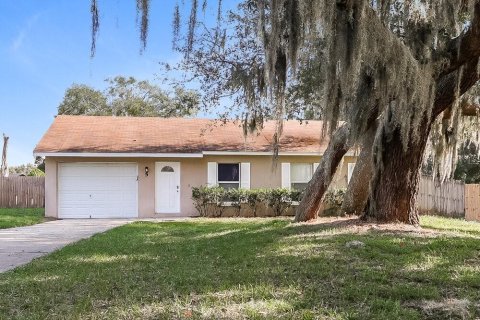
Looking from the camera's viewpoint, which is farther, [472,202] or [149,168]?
[149,168]

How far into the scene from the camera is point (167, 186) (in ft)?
55.1

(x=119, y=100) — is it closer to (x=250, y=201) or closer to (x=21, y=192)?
(x=21, y=192)

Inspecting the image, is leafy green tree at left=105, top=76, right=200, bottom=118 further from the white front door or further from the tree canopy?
the white front door

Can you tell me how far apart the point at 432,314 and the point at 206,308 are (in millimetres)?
1768

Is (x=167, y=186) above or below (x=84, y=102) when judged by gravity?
below

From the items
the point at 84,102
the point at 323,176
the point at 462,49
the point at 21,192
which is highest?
the point at 84,102

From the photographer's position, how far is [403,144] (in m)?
8.36

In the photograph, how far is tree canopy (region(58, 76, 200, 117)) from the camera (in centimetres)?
2994

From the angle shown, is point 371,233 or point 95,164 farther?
point 95,164

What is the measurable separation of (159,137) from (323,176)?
27.1 feet

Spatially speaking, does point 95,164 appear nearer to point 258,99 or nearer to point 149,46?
point 258,99

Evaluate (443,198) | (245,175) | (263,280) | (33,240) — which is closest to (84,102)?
(245,175)

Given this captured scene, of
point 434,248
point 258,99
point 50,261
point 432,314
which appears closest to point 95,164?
point 258,99

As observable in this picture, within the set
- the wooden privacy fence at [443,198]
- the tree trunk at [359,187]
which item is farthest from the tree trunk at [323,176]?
the wooden privacy fence at [443,198]
